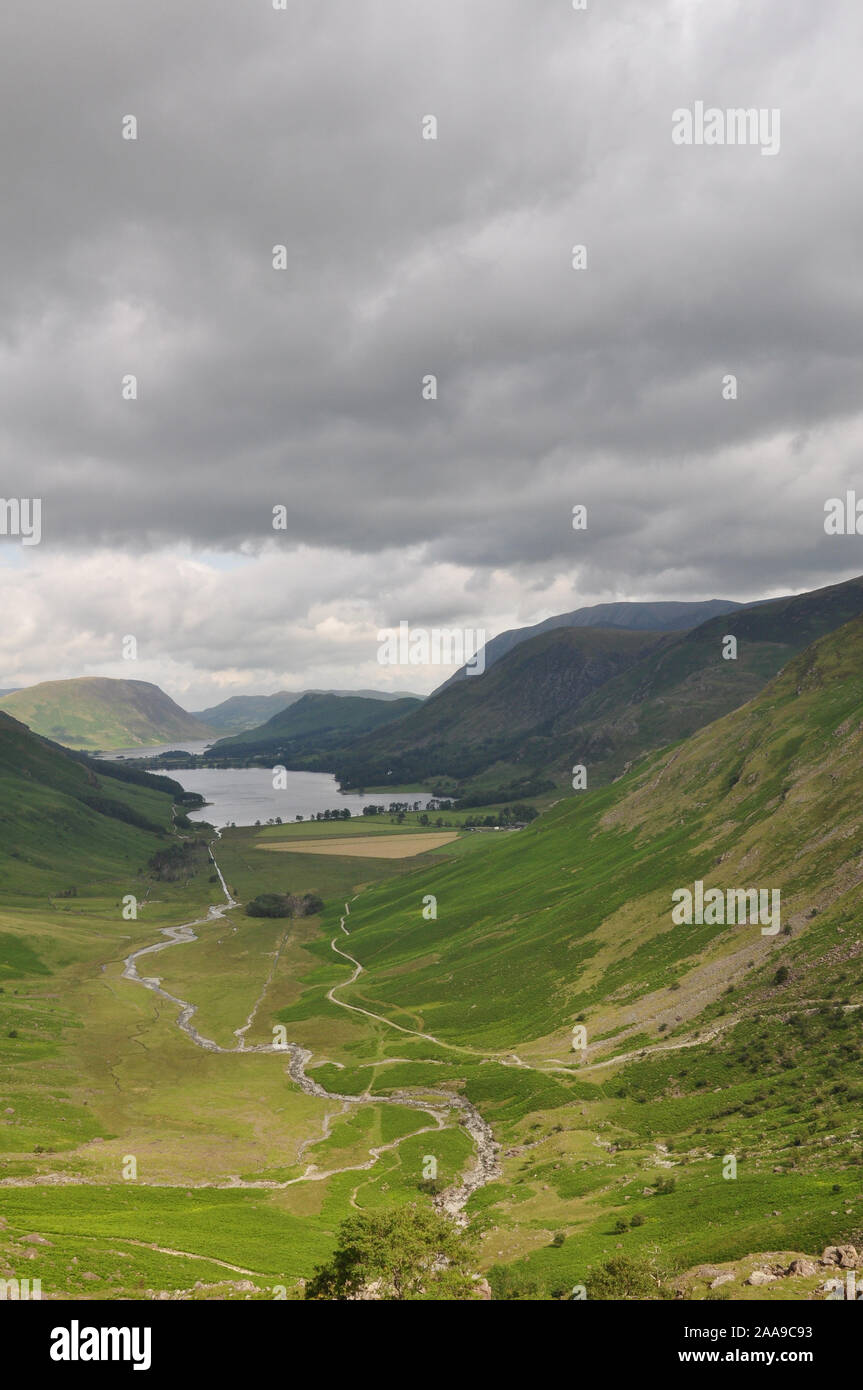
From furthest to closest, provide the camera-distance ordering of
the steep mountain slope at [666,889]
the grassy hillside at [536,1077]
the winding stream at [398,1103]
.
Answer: the steep mountain slope at [666,889]
the winding stream at [398,1103]
the grassy hillside at [536,1077]

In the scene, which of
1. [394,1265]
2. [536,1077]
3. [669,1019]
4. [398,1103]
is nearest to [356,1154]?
[398,1103]

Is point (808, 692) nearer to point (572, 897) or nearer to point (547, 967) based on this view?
point (572, 897)

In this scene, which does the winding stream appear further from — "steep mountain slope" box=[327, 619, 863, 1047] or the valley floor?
"steep mountain slope" box=[327, 619, 863, 1047]

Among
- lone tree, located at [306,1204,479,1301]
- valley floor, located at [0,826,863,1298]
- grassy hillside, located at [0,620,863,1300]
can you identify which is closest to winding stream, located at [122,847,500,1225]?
valley floor, located at [0,826,863,1298]

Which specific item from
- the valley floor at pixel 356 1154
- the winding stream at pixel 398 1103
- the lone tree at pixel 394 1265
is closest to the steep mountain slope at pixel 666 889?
the valley floor at pixel 356 1154

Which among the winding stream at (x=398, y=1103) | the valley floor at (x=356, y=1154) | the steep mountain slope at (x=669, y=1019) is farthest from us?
the winding stream at (x=398, y=1103)

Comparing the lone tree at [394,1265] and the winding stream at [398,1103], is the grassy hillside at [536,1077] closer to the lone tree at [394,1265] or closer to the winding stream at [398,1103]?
the winding stream at [398,1103]

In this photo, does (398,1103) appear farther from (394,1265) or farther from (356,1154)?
(394,1265)
